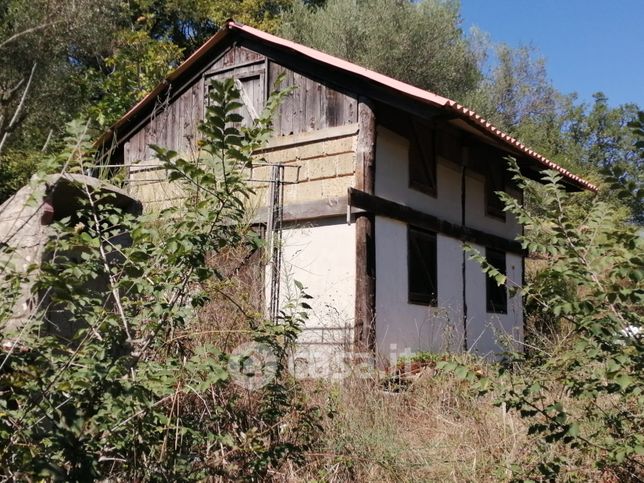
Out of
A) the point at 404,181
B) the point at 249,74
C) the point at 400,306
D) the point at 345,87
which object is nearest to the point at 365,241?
the point at 400,306

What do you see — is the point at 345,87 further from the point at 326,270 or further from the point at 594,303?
the point at 594,303

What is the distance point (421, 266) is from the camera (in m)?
10.7

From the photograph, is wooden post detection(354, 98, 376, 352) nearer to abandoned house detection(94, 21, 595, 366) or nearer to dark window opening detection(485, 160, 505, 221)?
abandoned house detection(94, 21, 595, 366)

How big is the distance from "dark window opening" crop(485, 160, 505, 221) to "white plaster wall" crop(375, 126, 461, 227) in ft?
4.47

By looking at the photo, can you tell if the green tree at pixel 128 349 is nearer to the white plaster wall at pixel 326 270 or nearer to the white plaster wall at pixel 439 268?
the white plaster wall at pixel 439 268

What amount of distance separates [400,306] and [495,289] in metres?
3.96

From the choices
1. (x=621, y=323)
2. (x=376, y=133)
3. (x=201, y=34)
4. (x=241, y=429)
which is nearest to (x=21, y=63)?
(x=201, y=34)

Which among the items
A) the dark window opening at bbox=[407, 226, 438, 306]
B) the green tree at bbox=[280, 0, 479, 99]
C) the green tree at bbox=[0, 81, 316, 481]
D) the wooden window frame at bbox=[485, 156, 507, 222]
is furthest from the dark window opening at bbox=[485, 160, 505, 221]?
the green tree at bbox=[0, 81, 316, 481]

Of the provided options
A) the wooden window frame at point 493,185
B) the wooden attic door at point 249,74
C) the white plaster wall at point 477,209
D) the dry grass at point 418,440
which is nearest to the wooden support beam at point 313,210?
the wooden attic door at point 249,74

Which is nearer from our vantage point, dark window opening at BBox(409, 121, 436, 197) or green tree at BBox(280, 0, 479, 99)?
dark window opening at BBox(409, 121, 436, 197)

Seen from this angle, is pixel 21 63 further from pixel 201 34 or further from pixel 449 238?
pixel 449 238

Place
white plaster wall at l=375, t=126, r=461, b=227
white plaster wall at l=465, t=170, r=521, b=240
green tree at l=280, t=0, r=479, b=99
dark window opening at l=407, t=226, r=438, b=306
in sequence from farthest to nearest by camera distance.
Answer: green tree at l=280, t=0, r=479, b=99, white plaster wall at l=465, t=170, r=521, b=240, dark window opening at l=407, t=226, r=438, b=306, white plaster wall at l=375, t=126, r=461, b=227

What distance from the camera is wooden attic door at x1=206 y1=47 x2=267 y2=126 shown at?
432 inches

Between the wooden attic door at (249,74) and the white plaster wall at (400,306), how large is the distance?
2904mm
